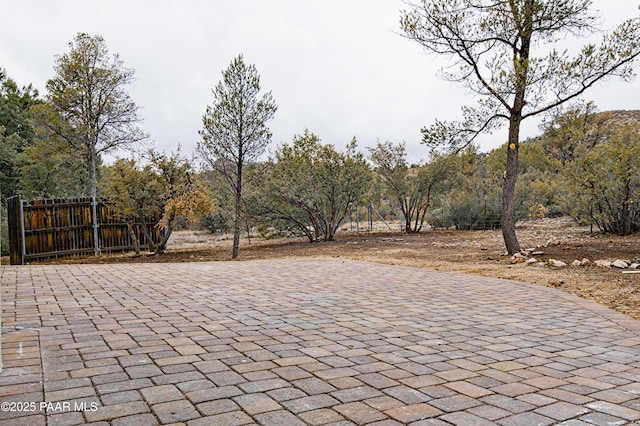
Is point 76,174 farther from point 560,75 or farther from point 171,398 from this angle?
point 171,398

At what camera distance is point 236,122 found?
39.5 ft

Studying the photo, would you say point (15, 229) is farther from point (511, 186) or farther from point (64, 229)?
point (511, 186)

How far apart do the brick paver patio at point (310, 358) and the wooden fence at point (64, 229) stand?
8.61 m

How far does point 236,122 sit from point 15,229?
22.0ft

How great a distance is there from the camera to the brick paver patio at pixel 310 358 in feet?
6.96

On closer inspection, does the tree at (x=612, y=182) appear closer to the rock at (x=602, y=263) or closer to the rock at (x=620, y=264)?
the rock at (x=602, y=263)

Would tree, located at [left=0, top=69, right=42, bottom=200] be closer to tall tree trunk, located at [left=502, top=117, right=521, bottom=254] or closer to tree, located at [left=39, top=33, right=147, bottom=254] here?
tree, located at [left=39, top=33, right=147, bottom=254]

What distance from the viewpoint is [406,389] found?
241 centimetres

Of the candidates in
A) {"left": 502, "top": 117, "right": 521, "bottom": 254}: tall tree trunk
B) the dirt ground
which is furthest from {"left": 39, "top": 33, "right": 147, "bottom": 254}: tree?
{"left": 502, "top": 117, "right": 521, "bottom": 254}: tall tree trunk

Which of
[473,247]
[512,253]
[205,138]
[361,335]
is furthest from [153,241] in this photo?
[361,335]

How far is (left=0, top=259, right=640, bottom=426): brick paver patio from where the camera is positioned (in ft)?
6.96

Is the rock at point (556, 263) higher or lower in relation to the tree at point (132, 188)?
lower

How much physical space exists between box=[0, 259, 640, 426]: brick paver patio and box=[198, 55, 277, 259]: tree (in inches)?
284

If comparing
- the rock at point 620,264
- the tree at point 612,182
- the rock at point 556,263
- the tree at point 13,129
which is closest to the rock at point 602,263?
the rock at point 620,264
